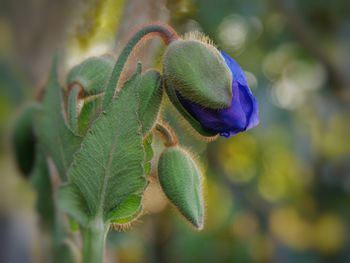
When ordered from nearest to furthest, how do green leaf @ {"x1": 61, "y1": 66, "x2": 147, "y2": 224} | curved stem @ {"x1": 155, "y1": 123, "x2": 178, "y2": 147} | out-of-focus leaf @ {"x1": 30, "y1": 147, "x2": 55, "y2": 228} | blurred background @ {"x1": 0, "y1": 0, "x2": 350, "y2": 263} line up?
green leaf @ {"x1": 61, "y1": 66, "x2": 147, "y2": 224}, curved stem @ {"x1": 155, "y1": 123, "x2": 178, "y2": 147}, out-of-focus leaf @ {"x1": 30, "y1": 147, "x2": 55, "y2": 228}, blurred background @ {"x1": 0, "y1": 0, "x2": 350, "y2": 263}

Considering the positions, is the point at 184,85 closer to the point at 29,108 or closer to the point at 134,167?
the point at 134,167

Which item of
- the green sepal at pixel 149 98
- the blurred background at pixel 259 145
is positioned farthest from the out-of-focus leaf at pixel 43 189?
the blurred background at pixel 259 145

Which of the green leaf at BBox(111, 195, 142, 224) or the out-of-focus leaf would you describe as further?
the out-of-focus leaf

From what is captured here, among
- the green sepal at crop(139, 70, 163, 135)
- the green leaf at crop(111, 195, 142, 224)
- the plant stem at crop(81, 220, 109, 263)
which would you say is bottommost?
the plant stem at crop(81, 220, 109, 263)

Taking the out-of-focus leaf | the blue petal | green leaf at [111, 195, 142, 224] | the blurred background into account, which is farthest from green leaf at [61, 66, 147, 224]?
the blurred background

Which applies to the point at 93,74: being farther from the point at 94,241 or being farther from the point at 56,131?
the point at 94,241

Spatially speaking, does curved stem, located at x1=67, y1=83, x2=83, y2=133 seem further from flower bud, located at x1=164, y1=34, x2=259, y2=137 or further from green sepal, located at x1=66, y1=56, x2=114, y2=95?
flower bud, located at x1=164, y1=34, x2=259, y2=137

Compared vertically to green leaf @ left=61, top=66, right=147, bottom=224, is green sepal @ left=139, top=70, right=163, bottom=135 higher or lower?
higher

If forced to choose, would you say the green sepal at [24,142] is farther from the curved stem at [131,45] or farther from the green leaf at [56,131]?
the curved stem at [131,45]
